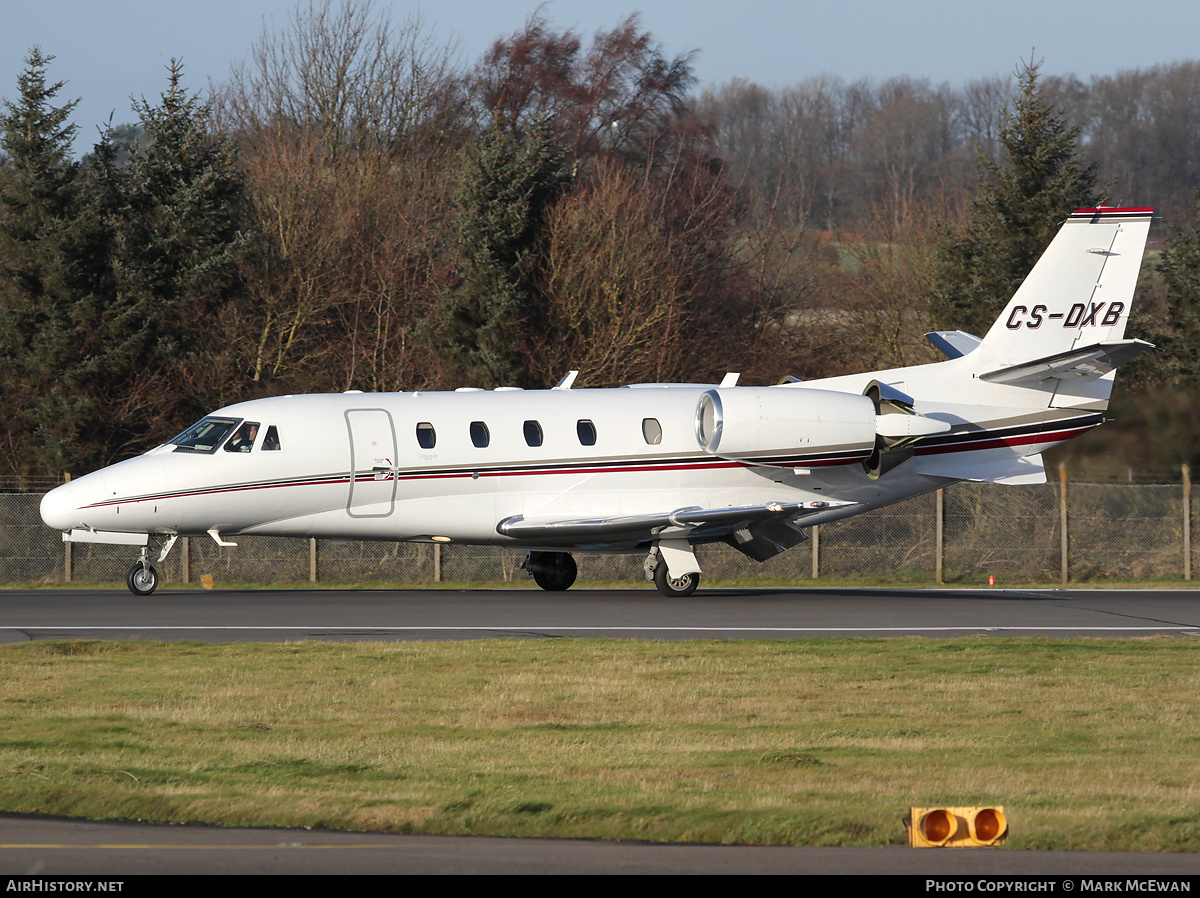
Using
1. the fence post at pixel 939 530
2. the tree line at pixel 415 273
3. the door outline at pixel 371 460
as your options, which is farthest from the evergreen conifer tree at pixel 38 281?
the fence post at pixel 939 530

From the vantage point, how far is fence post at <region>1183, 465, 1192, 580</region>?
28344 mm

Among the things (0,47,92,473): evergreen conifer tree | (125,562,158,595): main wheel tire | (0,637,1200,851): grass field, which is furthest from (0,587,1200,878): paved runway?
(0,47,92,473): evergreen conifer tree

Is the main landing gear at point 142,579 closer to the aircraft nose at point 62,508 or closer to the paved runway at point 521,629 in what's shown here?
the paved runway at point 521,629

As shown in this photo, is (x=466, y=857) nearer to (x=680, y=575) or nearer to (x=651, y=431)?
(x=680, y=575)

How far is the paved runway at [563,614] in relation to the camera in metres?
17.6

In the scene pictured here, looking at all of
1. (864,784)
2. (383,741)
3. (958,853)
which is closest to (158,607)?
(383,741)

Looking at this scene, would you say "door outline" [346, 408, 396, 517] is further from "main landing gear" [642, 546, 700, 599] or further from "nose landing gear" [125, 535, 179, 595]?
"main landing gear" [642, 546, 700, 599]

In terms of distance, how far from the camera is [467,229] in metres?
37.5

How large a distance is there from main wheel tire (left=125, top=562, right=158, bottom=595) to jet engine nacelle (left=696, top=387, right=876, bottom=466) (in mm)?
9221

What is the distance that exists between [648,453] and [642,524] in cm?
141

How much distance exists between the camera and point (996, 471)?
2406cm

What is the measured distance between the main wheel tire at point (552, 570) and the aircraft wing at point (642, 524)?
8.04 feet

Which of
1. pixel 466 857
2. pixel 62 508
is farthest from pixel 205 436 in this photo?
pixel 466 857

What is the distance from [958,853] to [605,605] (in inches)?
566
